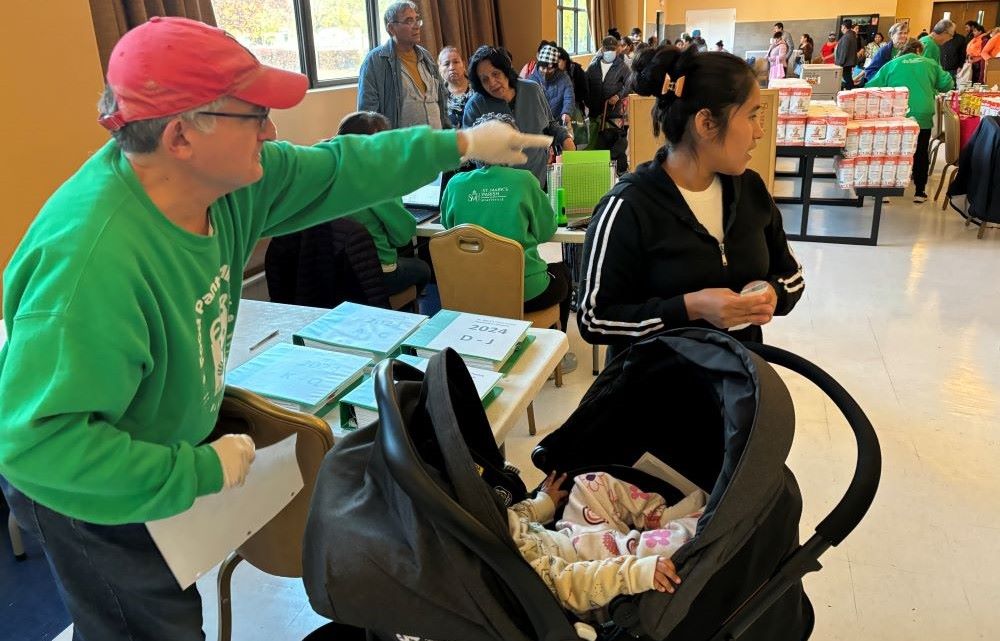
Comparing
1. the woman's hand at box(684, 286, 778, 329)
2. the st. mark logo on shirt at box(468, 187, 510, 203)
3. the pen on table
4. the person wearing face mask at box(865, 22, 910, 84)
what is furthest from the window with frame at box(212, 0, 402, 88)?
the person wearing face mask at box(865, 22, 910, 84)

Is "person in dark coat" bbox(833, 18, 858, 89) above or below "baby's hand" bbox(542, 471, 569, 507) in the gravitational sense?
above

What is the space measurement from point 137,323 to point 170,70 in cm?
34

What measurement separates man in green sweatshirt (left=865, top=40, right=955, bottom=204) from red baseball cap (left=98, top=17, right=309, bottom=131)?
6273 mm

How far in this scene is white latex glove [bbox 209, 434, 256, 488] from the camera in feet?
3.39

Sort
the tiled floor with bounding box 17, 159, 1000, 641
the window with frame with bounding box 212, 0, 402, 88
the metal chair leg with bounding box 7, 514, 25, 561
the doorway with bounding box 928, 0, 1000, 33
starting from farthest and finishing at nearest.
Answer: the doorway with bounding box 928, 0, 1000, 33, the window with frame with bounding box 212, 0, 402, 88, the metal chair leg with bounding box 7, 514, 25, 561, the tiled floor with bounding box 17, 159, 1000, 641

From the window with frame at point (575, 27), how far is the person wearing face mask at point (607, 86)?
2971 mm

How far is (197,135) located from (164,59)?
103mm

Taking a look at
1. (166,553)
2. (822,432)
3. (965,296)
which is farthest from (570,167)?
(166,553)

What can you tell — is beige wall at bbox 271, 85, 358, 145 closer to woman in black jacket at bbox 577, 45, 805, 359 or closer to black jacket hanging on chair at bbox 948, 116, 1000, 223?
woman in black jacket at bbox 577, 45, 805, 359

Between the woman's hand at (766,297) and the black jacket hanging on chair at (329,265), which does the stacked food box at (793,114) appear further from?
the woman's hand at (766,297)

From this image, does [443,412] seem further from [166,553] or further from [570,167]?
[570,167]

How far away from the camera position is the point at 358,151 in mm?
1344

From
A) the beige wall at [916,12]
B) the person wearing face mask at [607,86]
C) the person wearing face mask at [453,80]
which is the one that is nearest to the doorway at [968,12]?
the beige wall at [916,12]

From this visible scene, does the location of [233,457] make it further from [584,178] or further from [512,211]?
[584,178]
